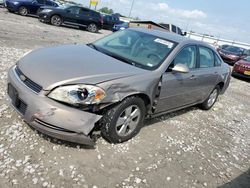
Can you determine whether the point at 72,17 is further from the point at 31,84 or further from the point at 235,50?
the point at 31,84

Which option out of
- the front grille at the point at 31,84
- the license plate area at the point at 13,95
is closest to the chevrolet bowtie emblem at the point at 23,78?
the front grille at the point at 31,84

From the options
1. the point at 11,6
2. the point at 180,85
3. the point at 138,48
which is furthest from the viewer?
the point at 11,6

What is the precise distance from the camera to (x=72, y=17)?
18.6 meters

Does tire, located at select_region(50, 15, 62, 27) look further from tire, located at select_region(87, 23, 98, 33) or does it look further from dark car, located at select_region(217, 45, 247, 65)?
dark car, located at select_region(217, 45, 247, 65)

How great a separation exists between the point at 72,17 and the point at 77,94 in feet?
54.1

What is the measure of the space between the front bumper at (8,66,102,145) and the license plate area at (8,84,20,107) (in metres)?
Result: 0.12

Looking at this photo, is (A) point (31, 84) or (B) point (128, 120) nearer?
(A) point (31, 84)

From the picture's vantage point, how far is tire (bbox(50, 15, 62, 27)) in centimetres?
1775

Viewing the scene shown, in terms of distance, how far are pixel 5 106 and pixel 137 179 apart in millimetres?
2418

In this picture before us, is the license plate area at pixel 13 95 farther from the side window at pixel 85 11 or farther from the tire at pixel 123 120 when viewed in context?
the side window at pixel 85 11

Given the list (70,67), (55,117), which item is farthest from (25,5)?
(55,117)

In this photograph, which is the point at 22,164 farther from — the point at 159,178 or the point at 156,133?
the point at 156,133

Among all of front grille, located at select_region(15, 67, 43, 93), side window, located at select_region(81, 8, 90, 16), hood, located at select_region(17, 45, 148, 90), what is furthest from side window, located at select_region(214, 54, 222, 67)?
side window, located at select_region(81, 8, 90, 16)

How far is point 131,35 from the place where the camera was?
16.2 ft
